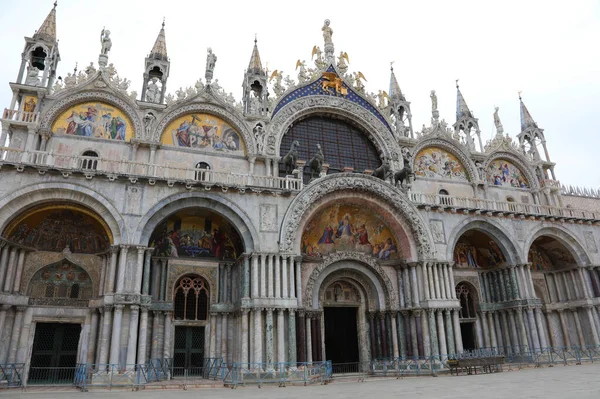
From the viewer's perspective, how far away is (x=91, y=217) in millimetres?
18016

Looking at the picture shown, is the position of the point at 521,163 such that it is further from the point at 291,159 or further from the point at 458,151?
the point at 291,159

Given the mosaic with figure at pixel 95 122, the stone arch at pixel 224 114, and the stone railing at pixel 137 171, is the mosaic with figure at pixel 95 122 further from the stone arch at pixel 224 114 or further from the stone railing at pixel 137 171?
the stone arch at pixel 224 114

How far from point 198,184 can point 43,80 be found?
9449 mm

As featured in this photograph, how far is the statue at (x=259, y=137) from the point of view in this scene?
72.6 ft

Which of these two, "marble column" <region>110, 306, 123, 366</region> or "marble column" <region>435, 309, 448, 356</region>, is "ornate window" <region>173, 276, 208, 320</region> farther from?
"marble column" <region>435, 309, 448, 356</region>

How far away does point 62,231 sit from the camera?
1800 centimetres

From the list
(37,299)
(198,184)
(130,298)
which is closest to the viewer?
(130,298)

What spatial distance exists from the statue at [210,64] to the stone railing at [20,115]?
828cm

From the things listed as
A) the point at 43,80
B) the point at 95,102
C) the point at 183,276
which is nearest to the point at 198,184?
the point at 183,276

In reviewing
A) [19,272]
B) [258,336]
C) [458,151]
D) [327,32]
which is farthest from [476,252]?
[19,272]

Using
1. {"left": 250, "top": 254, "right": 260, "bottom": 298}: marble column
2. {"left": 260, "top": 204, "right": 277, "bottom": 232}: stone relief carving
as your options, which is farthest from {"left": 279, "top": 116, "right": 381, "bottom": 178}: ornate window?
{"left": 250, "top": 254, "right": 260, "bottom": 298}: marble column

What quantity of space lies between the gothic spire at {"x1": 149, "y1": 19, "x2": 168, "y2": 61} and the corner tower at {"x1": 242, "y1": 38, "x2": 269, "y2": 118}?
178 inches

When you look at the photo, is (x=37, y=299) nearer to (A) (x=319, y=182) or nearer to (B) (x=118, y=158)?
(B) (x=118, y=158)

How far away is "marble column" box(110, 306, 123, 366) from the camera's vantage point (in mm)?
15328
